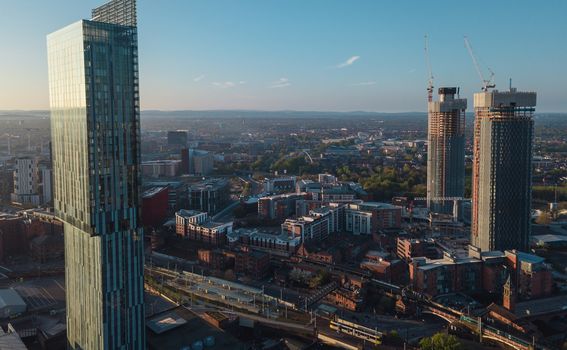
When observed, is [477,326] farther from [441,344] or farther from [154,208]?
[154,208]

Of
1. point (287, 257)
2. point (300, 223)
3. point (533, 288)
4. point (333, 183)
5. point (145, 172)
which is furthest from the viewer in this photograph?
point (145, 172)

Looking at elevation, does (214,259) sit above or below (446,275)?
below

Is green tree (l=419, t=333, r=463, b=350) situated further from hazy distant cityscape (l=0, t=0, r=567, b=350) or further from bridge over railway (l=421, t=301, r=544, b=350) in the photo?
bridge over railway (l=421, t=301, r=544, b=350)

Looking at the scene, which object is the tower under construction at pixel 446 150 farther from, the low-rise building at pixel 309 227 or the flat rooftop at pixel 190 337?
the flat rooftop at pixel 190 337

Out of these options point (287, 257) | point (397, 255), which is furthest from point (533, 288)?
point (287, 257)

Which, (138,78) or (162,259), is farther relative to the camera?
(162,259)

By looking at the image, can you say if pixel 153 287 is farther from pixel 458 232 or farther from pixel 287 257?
pixel 458 232

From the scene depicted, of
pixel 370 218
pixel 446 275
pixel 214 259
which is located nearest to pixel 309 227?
pixel 370 218
